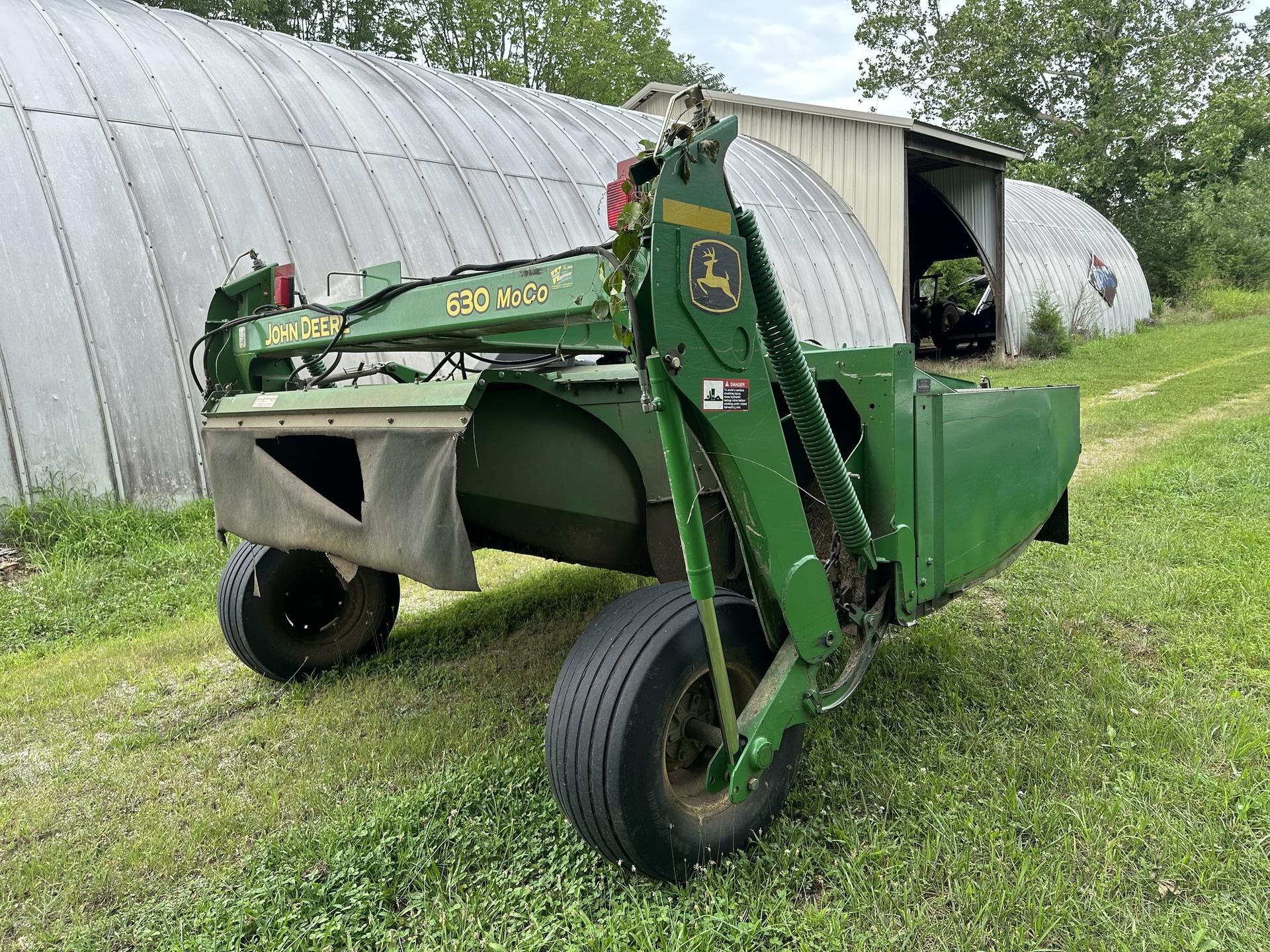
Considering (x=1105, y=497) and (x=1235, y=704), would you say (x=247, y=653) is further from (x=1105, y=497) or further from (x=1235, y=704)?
(x=1105, y=497)

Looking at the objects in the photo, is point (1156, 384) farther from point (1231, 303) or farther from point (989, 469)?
point (1231, 303)

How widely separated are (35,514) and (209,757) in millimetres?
3656

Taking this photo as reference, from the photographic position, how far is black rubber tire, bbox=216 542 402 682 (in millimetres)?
3752

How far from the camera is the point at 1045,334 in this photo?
18531 millimetres

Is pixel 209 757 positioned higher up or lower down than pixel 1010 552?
lower down

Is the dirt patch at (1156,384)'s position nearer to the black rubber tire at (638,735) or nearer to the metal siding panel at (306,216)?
the metal siding panel at (306,216)

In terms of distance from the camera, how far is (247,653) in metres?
3.78

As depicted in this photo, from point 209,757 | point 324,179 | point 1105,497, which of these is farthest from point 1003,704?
point 324,179

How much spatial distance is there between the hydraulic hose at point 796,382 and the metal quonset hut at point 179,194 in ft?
5.76

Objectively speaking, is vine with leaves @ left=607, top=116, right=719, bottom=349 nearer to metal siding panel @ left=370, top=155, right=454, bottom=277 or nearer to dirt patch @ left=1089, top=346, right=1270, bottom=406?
metal siding panel @ left=370, top=155, right=454, bottom=277

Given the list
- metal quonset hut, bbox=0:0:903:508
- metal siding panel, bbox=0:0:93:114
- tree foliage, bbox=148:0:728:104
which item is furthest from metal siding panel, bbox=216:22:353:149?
tree foliage, bbox=148:0:728:104

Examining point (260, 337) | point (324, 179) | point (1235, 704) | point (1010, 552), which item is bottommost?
point (1235, 704)

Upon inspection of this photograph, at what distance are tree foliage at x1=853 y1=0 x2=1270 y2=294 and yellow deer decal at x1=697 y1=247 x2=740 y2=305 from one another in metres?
31.9

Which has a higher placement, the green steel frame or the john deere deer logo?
the john deere deer logo
